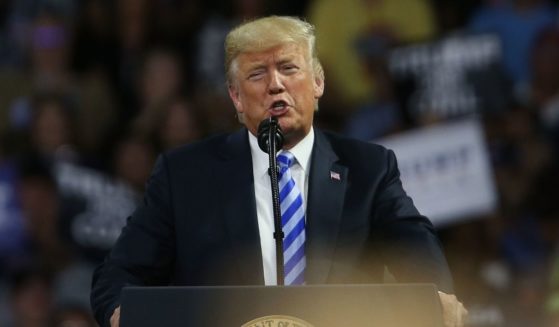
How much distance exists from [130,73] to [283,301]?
18.5ft

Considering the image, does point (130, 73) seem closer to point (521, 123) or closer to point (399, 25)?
point (399, 25)

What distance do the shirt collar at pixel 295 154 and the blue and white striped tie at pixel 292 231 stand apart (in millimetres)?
95

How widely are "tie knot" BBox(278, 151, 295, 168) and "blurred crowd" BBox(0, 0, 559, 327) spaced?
9.47 feet

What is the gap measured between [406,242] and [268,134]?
44 centimetres

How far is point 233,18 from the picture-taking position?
28.2 feet

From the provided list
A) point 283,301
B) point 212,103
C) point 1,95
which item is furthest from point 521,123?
point 283,301

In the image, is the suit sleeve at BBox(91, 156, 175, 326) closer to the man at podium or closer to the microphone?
the man at podium

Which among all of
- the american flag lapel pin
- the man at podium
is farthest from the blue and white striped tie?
the american flag lapel pin

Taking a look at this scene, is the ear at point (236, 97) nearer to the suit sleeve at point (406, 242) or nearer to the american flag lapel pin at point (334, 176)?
the american flag lapel pin at point (334, 176)

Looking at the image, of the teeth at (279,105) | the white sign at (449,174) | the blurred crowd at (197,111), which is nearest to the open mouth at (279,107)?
the teeth at (279,105)

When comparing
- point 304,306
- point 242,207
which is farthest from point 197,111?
point 304,306

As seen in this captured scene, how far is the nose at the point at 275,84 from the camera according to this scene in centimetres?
353

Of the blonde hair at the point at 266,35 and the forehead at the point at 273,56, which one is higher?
the blonde hair at the point at 266,35

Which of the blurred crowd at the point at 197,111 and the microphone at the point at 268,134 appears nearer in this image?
the microphone at the point at 268,134
